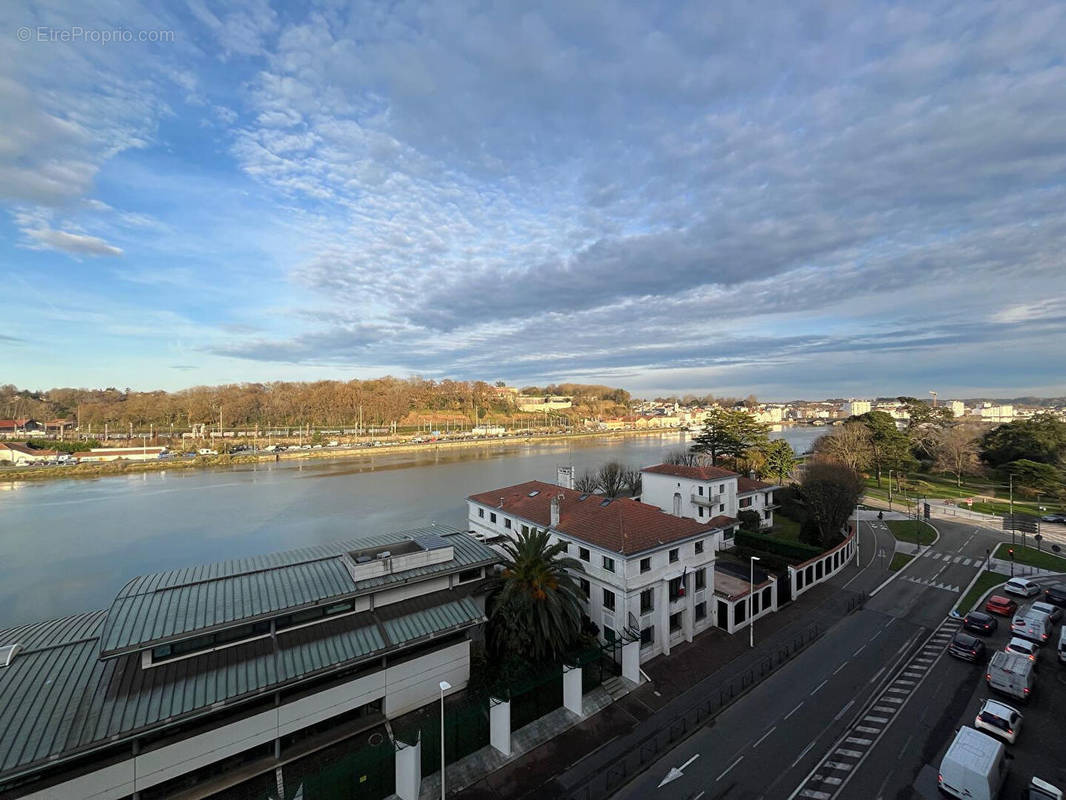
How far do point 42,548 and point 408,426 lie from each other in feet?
302

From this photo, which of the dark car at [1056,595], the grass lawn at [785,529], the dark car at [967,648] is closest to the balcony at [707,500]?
the grass lawn at [785,529]

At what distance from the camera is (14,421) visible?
278 ft

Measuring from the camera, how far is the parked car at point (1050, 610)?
635 inches

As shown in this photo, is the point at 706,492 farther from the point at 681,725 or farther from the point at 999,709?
the point at 681,725

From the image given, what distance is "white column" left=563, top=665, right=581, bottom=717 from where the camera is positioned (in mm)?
12039

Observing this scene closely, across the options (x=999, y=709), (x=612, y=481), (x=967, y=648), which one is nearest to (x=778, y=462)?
(x=612, y=481)

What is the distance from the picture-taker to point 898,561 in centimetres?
2355

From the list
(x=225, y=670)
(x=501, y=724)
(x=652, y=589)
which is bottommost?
(x=501, y=724)

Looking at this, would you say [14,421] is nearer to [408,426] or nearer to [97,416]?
[97,416]

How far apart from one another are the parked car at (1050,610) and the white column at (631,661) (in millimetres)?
15406

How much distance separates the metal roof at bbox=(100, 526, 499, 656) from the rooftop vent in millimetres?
1410

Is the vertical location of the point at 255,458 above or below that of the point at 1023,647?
above

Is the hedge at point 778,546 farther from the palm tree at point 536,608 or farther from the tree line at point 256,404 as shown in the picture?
the tree line at point 256,404

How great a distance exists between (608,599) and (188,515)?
40268mm
